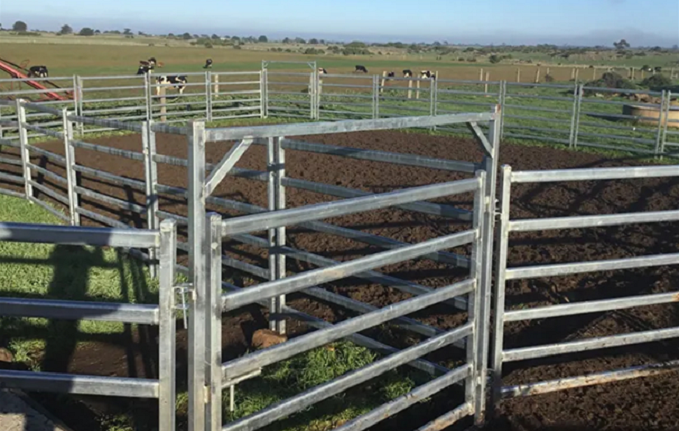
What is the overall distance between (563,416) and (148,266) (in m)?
4.38

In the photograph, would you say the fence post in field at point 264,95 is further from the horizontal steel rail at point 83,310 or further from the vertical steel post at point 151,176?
the horizontal steel rail at point 83,310

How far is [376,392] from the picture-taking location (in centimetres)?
460

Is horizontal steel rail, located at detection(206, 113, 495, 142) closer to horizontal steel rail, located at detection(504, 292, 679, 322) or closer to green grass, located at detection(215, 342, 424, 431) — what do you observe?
horizontal steel rail, located at detection(504, 292, 679, 322)

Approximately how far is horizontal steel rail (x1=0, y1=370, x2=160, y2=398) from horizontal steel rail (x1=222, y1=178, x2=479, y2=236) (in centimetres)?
68

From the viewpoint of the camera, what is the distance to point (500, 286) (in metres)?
4.21

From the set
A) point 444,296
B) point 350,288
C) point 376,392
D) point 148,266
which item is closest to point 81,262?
point 148,266

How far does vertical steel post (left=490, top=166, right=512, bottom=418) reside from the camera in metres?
4.07

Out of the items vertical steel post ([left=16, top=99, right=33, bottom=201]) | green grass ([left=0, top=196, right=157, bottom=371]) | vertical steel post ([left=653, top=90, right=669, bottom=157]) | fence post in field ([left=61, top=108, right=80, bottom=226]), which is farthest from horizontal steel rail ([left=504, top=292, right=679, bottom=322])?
vertical steel post ([left=653, top=90, right=669, bottom=157])

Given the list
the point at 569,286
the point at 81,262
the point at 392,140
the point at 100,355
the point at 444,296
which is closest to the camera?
the point at 444,296

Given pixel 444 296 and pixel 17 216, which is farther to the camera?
pixel 17 216

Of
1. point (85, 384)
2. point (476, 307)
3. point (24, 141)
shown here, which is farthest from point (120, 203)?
point (85, 384)

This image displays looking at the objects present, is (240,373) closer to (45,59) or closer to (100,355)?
(100,355)

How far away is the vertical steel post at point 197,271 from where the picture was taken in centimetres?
282

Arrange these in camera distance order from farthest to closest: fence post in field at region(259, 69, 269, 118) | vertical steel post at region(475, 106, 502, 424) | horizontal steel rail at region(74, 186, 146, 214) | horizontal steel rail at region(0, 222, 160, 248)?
fence post in field at region(259, 69, 269, 118) < horizontal steel rail at region(74, 186, 146, 214) < vertical steel post at region(475, 106, 502, 424) < horizontal steel rail at region(0, 222, 160, 248)
